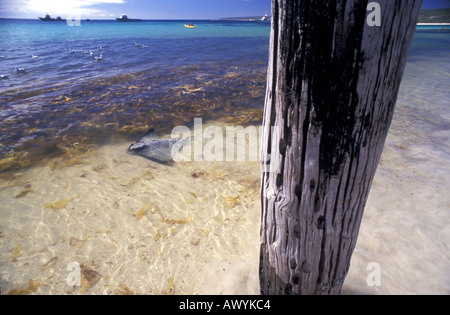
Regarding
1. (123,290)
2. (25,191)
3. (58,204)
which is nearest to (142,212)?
(123,290)

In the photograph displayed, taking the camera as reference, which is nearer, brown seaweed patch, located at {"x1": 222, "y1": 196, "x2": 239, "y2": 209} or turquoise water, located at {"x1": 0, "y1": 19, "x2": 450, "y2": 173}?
brown seaweed patch, located at {"x1": 222, "y1": 196, "x2": 239, "y2": 209}

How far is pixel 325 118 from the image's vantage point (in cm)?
121

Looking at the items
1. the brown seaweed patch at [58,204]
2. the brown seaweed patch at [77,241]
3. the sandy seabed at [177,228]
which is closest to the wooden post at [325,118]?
the sandy seabed at [177,228]

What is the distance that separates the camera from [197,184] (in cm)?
450

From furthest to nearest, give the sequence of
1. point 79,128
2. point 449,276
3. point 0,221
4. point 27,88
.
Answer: point 27,88 → point 79,128 → point 0,221 → point 449,276

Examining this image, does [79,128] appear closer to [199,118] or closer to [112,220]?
[199,118]

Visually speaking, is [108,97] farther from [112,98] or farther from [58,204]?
[58,204]

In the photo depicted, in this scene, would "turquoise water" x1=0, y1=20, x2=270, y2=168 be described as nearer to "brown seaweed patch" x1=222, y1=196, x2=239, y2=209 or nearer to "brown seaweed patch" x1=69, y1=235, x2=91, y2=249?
"brown seaweed patch" x1=69, y1=235, x2=91, y2=249

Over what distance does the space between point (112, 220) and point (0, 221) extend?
67.5 inches

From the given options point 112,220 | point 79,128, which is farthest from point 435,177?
point 79,128

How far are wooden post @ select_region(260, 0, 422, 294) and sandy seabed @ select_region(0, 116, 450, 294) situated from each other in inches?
47.9

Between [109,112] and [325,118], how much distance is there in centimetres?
795

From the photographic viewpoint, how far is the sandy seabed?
279cm

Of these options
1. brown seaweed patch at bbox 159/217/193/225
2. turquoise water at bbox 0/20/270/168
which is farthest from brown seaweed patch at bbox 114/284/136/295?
turquoise water at bbox 0/20/270/168
